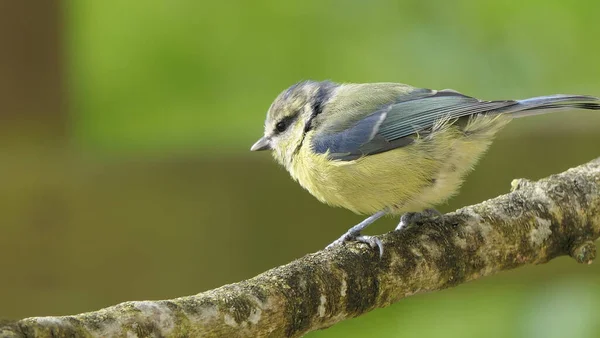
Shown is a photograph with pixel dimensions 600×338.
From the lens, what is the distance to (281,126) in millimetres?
1924

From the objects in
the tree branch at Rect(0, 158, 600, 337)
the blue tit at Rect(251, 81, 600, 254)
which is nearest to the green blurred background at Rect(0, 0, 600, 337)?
the blue tit at Rect(251, 81, 600, 254)

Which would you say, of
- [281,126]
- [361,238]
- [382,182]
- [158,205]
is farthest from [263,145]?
[361,238]

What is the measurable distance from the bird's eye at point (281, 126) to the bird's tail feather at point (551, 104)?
0.57 m

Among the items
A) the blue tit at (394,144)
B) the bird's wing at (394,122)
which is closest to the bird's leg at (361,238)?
the blue tit at (394,144)

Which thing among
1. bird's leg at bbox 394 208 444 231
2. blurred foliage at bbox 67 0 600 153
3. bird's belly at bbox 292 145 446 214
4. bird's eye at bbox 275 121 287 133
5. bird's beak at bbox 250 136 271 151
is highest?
blurred foliage at bbox 67 0 600 153

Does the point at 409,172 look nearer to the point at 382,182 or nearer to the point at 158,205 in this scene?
the point at 382,182

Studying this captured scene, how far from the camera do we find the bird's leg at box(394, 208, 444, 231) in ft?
5.23

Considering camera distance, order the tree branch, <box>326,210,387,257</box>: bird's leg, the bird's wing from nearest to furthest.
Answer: the tree branch < <box>326,210,387,257</box>: bird's leg < the bird's wing

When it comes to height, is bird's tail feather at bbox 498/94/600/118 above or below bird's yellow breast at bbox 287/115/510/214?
above

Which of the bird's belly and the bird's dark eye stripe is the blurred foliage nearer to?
the bird's dark eye stripe

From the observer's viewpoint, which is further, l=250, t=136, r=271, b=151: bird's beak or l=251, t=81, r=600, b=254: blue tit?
l=250, t=136, r=271, b=151: bird's beak

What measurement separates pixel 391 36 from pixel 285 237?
3.23 feet

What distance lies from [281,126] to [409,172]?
0.45 m

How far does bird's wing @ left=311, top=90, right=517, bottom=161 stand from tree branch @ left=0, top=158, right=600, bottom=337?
8.6 inches
